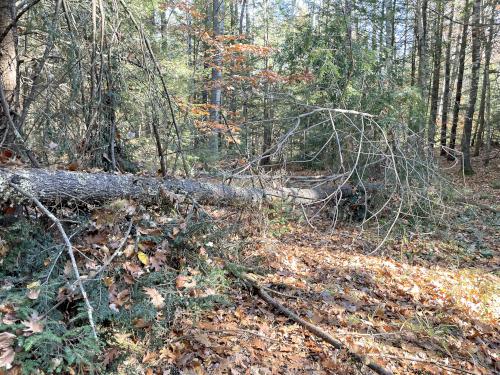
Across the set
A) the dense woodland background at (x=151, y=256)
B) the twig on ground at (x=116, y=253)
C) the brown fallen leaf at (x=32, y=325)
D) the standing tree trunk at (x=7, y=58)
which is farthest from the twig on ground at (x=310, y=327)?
the standing tree trunk at (x=7, y=58)

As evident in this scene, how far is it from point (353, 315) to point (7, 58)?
4.77 metres

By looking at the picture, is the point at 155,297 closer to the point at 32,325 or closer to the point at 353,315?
the point at 32,325

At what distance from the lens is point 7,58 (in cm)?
382

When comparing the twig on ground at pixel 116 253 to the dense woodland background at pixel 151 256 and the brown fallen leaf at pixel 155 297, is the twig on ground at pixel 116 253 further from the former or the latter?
the brown fallen leaf at pixel 155 297

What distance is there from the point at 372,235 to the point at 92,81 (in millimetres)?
5770

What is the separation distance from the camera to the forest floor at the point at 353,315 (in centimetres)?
311

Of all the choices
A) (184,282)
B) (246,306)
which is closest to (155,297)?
Answer: (184,282)

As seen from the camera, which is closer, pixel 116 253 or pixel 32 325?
pixel 32 325

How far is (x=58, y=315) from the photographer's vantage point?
2.33 meters

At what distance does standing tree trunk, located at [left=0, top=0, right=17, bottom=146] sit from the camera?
355cm

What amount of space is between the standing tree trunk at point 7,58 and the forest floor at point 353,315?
2733 mm

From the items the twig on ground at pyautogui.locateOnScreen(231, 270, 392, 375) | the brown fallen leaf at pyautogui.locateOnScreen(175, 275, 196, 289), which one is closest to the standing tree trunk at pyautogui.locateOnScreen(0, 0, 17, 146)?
the brown fallen leaf at pyautogui.locateOnScreen(175, 275, 196, 289)

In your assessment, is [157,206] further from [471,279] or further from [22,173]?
[471,279]

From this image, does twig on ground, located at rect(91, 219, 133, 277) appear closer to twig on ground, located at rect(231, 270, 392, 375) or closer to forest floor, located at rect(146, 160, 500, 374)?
forest floor, located at rect(146, 160, 500, 374)
